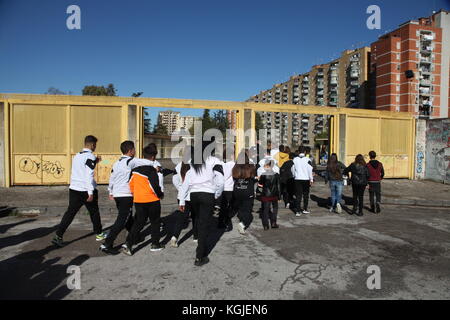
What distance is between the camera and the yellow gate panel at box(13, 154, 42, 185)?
37.4 ft

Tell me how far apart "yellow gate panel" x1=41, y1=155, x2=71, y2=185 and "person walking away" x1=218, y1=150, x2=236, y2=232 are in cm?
771

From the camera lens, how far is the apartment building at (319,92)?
8994cm

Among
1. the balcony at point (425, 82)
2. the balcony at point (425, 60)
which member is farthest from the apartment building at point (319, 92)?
the balcony at point (425, 60)

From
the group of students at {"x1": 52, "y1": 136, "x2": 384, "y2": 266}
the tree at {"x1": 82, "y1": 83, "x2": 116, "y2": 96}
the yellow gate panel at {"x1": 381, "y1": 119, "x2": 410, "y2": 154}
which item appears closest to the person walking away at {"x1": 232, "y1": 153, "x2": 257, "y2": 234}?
the group of students at {"x1": 52, "y1": 136, "x2": 384, "y2": 266}

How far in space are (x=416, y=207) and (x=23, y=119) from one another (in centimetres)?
1386

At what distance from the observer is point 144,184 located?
15.7ft

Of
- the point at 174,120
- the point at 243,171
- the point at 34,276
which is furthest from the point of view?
the point at 174,120

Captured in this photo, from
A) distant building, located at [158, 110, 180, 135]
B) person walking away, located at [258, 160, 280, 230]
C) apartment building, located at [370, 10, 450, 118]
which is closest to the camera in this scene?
person walking away, located at [258, 160, 280, 230]

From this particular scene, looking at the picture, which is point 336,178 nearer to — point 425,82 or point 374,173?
point 374,173

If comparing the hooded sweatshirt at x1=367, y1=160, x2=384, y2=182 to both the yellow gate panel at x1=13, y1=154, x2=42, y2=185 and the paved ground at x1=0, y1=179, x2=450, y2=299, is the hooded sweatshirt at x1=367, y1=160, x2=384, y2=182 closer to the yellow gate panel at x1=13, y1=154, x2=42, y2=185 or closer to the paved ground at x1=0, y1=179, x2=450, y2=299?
the paved ground at x1=0, y1=179, x2=450, y2=299

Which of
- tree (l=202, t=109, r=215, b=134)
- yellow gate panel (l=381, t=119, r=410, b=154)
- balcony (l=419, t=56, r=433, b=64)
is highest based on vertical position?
balcony (l=419, t=56, r=433, b=64)

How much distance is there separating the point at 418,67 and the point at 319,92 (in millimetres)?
34111

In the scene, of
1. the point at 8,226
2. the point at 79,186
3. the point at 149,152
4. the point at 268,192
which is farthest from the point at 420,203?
the point at 8,226

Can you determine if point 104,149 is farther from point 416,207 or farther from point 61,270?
point 416,207
